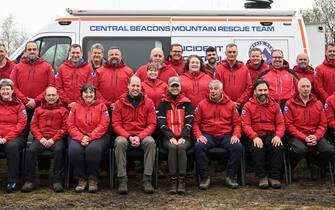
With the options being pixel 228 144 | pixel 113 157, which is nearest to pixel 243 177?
pixel 228 144

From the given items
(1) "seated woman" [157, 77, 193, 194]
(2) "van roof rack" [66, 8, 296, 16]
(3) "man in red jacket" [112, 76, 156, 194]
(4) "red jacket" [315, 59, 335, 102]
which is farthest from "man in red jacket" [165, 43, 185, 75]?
(4) "red jacket" [315, 59, 335, 102]

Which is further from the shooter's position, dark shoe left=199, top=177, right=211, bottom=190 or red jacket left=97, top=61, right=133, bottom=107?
red jacket left=97, top=61, right=133, bottom=107

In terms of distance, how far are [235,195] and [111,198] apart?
1540 millimetres

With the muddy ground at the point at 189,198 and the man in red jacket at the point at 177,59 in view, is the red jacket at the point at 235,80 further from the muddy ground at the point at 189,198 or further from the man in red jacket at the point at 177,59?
the muddy ground at the point at 189,198

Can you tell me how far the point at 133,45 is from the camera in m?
9.20

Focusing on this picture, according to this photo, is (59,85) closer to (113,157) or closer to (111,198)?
(113,157)

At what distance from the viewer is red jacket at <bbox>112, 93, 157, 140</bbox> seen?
22.0 feet

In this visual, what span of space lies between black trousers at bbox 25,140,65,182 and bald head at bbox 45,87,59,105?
60cm

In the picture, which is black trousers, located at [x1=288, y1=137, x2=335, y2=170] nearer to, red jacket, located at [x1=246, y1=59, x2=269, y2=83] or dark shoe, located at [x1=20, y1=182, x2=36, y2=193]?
red jacket, located at [x1=246, y1=59, x2=269, y2=83]

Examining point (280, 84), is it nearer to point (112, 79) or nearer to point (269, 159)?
point (269, 159)

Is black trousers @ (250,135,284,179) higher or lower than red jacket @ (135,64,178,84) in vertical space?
→ lower

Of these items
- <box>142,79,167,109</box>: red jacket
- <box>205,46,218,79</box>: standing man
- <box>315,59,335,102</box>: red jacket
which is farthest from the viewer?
<box>205,46,218,79</box>: standing man

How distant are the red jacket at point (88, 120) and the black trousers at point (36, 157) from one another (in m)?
0.27

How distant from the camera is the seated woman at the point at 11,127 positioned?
6.47 m
